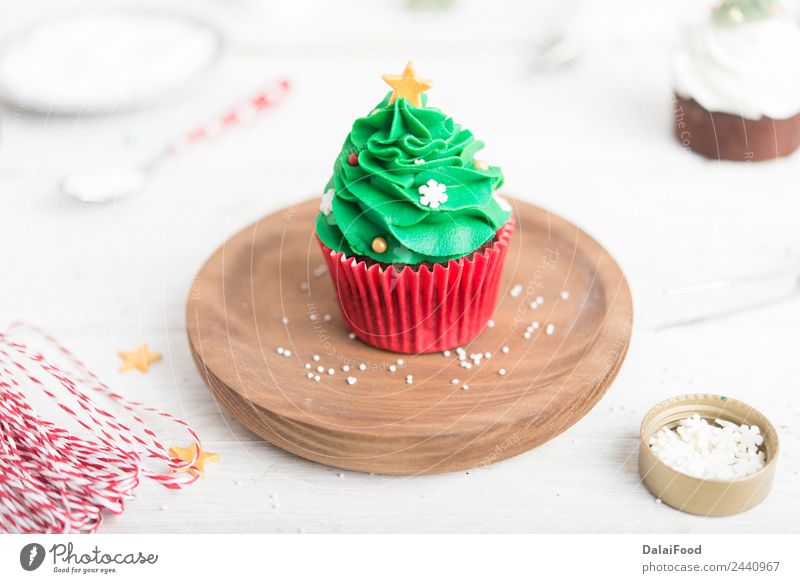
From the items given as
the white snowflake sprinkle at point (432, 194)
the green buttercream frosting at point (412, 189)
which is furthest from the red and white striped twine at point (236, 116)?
the white snowflake sprinkle at point (432, 194)

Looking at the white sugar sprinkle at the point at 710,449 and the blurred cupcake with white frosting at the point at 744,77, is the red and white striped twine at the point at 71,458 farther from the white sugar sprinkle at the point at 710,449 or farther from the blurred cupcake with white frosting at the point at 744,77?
the blurred cupcake with white frosting at the point at 744,77

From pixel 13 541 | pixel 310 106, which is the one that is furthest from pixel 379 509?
pixel 310 106

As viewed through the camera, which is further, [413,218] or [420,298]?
[420,298]

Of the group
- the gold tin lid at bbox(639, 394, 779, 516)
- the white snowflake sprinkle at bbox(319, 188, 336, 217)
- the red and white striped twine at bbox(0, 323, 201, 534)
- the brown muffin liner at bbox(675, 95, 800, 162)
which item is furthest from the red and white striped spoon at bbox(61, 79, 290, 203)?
the gold tin lid at bbox(639, 394, 779, 516)

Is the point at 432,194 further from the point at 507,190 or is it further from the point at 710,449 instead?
the point at 507,190

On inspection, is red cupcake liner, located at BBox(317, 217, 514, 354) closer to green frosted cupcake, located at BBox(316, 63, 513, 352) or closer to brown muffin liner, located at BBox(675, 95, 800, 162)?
green frosted cupcake, located at BBox(316, 63, 513, 352)

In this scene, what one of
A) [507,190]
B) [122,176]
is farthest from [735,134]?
[122,176]
